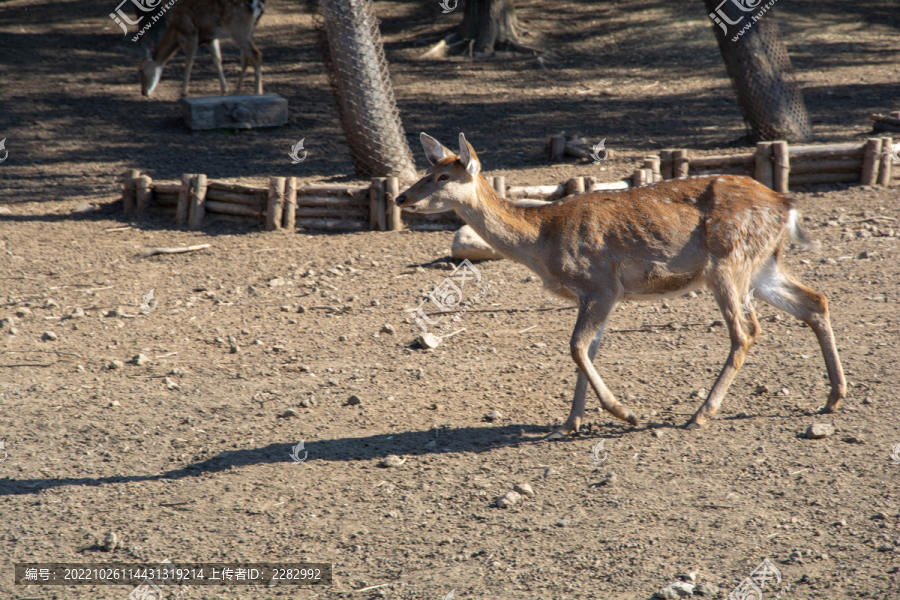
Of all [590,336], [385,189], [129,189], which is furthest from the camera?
[129,189]

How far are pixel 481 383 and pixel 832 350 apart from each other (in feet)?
7.84

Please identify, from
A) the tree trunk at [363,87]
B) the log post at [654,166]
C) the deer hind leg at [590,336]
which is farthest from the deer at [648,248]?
the tree trunk at [363,87]

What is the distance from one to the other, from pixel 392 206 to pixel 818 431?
217 inches

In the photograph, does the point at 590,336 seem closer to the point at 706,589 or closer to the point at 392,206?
the point at 706,589

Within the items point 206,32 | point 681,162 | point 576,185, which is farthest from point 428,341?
point 206,32

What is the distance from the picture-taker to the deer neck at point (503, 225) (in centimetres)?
545

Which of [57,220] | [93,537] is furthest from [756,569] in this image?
[57,220]

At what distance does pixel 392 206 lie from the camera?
937 centimetres

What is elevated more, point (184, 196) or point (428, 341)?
point (184, 196)

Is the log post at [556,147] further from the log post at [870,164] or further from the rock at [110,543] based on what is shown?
the rock at [110,543]

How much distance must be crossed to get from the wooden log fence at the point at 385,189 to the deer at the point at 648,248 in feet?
12.1

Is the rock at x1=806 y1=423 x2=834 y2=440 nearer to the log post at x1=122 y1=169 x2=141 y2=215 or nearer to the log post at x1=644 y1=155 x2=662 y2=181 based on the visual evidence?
the log post at x1=644 y1=155 x2=662 y2=181

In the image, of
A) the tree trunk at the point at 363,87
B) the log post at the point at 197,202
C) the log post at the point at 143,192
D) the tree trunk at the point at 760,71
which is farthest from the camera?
the tree trunk at the point at 760,71

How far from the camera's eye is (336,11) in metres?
10.4
